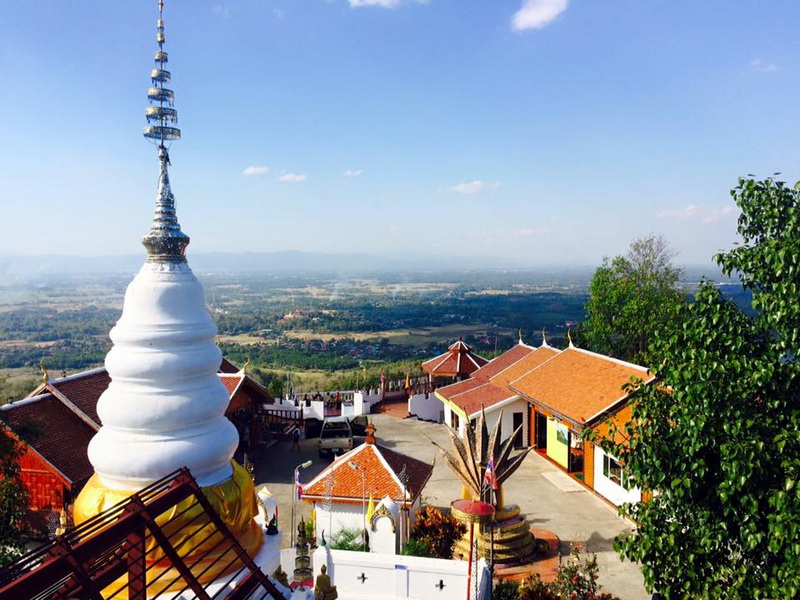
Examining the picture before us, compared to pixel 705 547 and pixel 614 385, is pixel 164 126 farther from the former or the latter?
pixel 614 385

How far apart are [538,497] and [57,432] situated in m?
13.8

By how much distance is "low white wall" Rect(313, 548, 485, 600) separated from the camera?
34.6 ft

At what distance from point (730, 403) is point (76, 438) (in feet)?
50.0

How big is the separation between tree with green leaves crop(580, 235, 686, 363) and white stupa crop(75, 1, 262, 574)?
23.8 metres

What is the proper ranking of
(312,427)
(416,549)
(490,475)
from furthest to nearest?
(312,427)
(416,549)
(490,475)

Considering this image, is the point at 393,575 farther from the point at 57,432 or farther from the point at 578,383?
the point at 578,383

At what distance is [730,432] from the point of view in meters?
6.70

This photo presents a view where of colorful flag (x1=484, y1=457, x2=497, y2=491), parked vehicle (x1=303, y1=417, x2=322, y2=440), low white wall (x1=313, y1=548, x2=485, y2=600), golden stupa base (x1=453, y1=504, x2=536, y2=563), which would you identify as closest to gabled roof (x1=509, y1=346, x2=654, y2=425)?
golden stupa base (x1=453, y1=504, x2=536, y2=563)

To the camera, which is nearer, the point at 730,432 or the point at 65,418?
the point at 730,432

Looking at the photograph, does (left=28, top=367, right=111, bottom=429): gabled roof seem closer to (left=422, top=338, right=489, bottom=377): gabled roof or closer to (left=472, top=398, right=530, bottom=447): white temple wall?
(left=472, top=398, right=530, bottom=447): white temple wall

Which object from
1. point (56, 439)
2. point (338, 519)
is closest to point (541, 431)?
point (338, 519)

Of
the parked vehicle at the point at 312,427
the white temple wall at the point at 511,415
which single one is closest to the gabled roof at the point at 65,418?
the parked vehicle at the point at 312,427

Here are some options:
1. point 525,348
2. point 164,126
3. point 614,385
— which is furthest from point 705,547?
point 525,348

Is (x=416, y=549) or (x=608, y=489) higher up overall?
(x=416, y=549)
